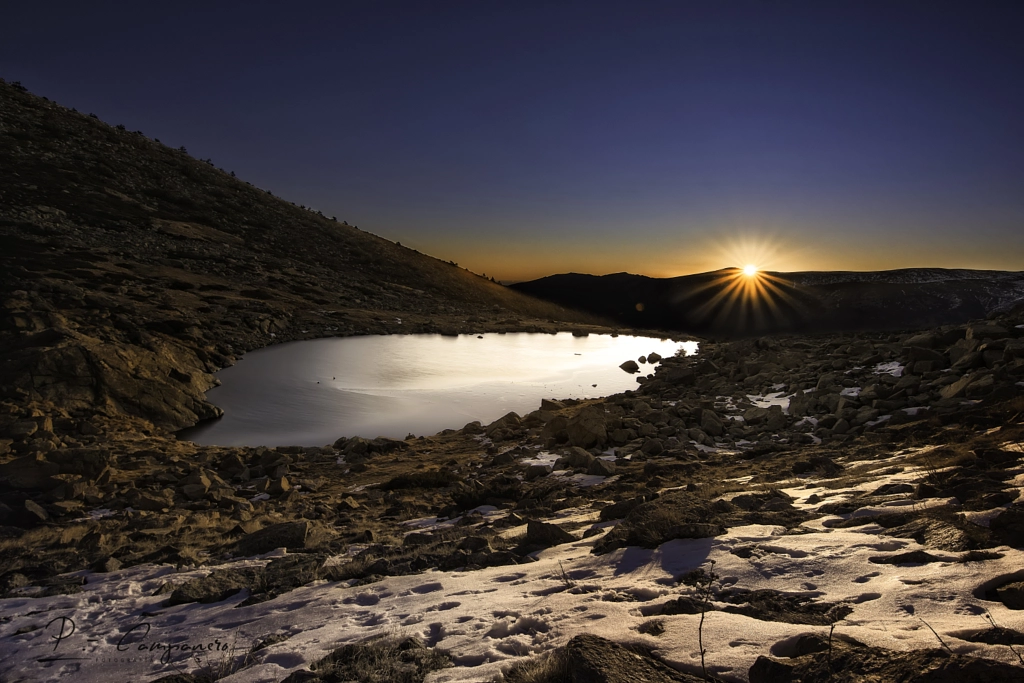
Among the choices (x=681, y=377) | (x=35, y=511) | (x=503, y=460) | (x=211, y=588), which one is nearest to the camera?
(x=211, y=588)

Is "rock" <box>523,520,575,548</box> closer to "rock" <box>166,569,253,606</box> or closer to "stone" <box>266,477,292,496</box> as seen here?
"rock" <box>166,569,253,606</box>

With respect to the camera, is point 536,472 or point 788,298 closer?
point 536,472

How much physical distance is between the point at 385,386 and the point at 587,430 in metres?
11.3

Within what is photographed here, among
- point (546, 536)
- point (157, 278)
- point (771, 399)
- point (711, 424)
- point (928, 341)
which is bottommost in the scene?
point (546, 536)

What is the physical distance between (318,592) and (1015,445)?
25.4 feet

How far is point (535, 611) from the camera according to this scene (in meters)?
3.88

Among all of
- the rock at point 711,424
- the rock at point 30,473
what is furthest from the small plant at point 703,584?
the rock at point 30,473

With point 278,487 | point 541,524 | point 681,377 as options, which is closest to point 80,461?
point 278,487

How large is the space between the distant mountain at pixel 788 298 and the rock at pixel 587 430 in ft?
90.2

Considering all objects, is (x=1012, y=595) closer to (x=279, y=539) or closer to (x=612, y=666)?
(x=612, y=666)

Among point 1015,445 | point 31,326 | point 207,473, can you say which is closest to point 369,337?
point 31,326

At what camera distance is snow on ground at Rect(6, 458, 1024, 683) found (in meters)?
3.07

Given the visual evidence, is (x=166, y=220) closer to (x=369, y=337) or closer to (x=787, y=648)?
(x=369, y=337)

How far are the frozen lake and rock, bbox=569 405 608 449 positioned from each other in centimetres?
534
